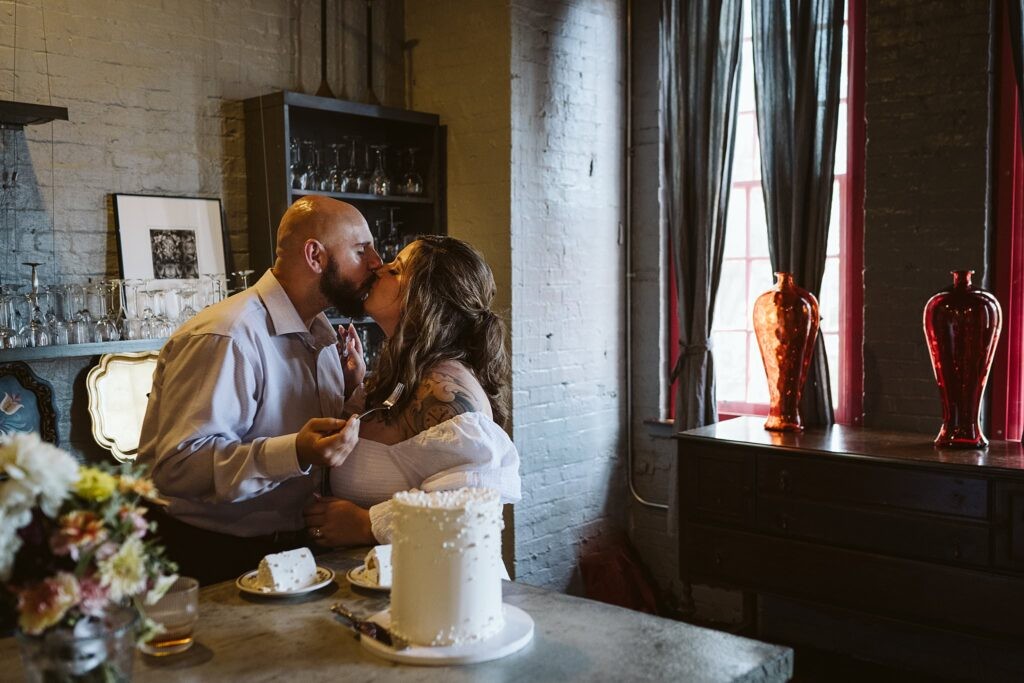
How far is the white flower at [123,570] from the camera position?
50.0 inches

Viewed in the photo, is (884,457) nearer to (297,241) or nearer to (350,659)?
(297,241)

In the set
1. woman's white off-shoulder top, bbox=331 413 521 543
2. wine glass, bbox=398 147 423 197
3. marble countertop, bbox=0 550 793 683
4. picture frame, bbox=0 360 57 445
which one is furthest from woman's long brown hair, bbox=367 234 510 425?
wine glass, bbox=398 147 423 197

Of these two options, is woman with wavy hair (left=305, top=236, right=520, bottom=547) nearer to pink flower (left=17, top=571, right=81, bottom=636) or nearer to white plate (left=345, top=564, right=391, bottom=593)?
white plate (left=345, top=564, right=391, bottom=593)

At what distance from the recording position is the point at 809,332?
396 centimetres

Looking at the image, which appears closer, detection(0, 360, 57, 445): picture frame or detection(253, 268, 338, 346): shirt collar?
detection(253, 268, 338, 346): shirt collar

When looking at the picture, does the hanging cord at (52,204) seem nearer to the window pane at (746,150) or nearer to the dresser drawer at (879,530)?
the dresser drawer at (879,530)

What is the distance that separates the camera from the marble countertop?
5.18 ft

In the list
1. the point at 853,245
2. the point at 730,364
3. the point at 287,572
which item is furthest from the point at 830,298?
the point at 287,572

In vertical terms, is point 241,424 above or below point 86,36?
below

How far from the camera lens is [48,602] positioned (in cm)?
125

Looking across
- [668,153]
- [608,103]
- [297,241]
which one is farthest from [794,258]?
[297,241]

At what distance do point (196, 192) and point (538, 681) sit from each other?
3017mm

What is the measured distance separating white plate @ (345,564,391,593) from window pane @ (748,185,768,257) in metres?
3.12

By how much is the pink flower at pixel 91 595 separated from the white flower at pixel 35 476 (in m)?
0.10
